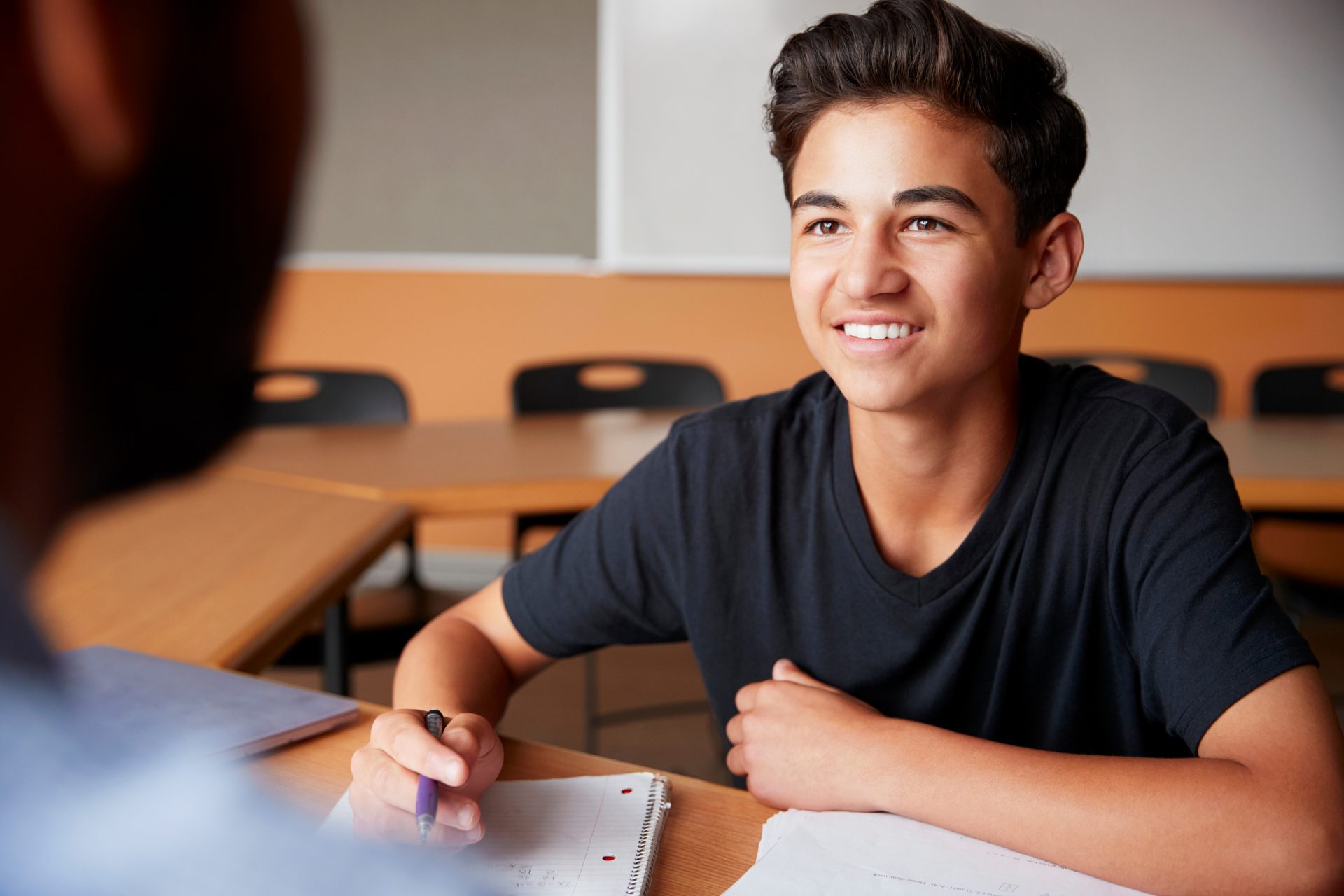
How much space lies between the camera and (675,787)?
898 millimetres

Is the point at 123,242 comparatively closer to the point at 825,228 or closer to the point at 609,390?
the point at 825,228

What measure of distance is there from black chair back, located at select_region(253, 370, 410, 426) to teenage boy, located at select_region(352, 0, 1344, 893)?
142 centimetres

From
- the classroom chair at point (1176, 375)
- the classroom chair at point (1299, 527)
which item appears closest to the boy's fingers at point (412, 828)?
the classroom chair at point (1299, 527)

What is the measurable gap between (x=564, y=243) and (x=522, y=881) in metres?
3.13

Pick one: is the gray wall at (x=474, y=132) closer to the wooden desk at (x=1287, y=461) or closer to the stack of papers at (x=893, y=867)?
the wooden desk at (x=1287, y=461)

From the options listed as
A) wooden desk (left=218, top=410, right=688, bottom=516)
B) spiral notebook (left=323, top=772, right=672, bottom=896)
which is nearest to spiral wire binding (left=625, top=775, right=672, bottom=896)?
spiral notebook (left=323, top=772, right=672, bottom=896)

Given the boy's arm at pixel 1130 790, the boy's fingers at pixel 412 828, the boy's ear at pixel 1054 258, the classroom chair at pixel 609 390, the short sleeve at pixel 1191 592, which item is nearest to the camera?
the boy's fingers at pixel 412 828

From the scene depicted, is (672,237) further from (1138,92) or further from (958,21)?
(958,21)

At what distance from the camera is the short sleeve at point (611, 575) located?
116 centimetres

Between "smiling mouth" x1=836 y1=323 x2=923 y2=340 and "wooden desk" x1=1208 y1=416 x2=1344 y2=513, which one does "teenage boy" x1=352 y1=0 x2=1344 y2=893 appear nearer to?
"smiling mouth" x1=836 y1=323 x2=923 y2=340

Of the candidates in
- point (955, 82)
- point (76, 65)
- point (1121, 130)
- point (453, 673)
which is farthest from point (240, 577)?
point (1121, 130)

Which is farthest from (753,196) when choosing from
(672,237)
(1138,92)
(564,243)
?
(1138,92)

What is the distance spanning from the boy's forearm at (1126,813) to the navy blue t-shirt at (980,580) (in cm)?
12

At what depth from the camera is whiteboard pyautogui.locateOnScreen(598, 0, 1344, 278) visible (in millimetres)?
3434
